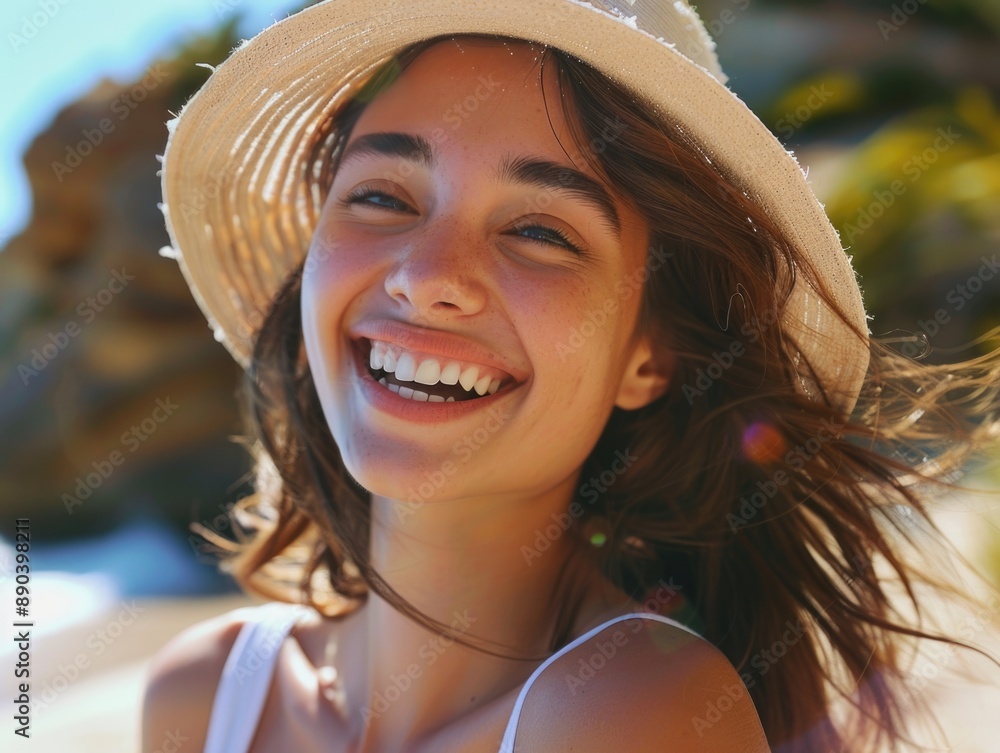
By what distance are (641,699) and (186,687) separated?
1.13 m

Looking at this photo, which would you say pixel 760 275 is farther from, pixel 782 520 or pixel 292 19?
pixel 292 19

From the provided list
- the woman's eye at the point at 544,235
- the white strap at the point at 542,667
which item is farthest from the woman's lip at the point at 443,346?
the white strap at the point at 542,667

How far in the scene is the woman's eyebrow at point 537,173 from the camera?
164cm

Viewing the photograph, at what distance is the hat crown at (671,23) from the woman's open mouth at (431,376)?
2.04 feet

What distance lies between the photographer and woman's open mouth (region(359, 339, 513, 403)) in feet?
5.49

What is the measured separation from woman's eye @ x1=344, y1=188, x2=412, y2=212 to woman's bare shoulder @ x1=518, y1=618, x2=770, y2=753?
842 mm

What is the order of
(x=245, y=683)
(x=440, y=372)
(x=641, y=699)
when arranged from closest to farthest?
(x=641, y=699) → (x=440, y=372) → (x=245, y=683)

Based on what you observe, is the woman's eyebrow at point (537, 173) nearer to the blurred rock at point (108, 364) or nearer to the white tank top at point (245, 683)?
the white tank top at point (245, 683)

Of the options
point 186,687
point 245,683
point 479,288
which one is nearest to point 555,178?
point 479,288

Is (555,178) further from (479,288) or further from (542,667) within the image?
(542,667)

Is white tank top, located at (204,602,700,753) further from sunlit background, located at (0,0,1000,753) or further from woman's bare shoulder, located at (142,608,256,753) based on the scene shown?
sunlit background, located at (0,0,1000,753)

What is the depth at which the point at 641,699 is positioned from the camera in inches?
57.4

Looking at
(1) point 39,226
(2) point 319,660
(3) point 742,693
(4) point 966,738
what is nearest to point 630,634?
(3) point 742,693

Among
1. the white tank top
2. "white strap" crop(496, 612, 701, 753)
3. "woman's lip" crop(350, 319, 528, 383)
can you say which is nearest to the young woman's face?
"woman's lip" crop(350, 319, 528, 383)
